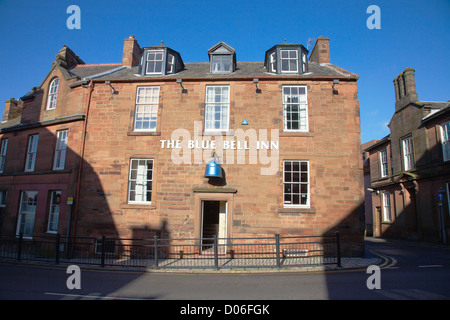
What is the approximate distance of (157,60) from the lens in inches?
552

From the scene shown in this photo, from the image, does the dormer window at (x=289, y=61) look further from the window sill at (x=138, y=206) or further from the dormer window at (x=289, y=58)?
the window sill at (x=138, y=206)

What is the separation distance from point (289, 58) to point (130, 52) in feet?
32.8

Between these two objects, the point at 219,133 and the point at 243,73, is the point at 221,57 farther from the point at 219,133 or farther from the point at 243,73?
the point at 219,133

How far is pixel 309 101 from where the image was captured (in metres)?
12.5

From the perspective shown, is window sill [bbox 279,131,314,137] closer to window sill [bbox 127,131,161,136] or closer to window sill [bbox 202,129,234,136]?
window sill [bbox 202,129,234,136]

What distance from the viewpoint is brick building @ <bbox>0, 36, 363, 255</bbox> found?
11.6m

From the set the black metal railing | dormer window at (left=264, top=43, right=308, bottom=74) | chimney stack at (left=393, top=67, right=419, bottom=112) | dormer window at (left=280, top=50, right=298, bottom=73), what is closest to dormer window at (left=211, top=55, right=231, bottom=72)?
dormer window at (left=264, top=43, right=308, bottom=74)

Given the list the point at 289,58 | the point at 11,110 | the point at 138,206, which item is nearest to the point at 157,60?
the point at 289,58

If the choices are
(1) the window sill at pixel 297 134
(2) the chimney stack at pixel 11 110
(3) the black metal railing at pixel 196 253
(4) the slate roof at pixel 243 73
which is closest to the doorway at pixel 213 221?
(3) the black metal railing at pixel 196 253

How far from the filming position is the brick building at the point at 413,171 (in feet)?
57.9

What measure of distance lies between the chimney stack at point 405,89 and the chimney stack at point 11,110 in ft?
113

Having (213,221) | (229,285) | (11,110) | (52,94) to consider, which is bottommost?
(229,285)

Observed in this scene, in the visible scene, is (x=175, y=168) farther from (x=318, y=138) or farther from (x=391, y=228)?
(x=391, y=228)
